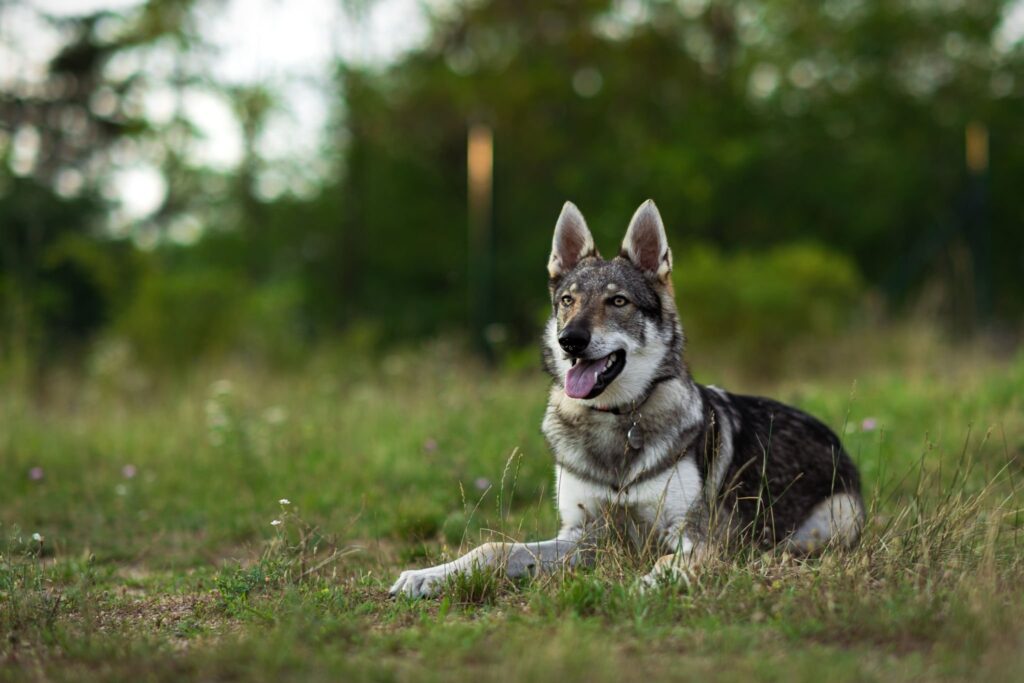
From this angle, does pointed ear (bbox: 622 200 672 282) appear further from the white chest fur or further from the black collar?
the white chest fur

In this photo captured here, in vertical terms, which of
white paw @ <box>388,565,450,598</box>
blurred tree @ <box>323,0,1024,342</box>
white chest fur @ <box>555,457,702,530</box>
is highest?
blurred tree @ <box>323,0,1024,342</box>

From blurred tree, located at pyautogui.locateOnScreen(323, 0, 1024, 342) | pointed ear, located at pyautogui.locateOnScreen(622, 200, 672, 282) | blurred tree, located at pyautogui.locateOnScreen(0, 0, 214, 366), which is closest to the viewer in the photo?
pointed ear, located at pyautogui.locateOnScreen(622, 200, 672, 282)

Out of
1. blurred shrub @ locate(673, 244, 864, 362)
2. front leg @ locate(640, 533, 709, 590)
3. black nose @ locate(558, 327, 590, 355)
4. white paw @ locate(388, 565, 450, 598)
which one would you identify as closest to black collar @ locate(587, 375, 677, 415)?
black nose @ locate(558, 327, 590, 355)

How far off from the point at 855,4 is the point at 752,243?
6.43 meters

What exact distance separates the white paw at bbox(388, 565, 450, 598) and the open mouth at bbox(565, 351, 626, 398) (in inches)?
42.6

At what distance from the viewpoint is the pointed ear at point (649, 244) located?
527 cm

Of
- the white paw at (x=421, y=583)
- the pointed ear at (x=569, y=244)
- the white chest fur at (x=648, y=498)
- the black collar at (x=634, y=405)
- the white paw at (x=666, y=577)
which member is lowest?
the white paw at (x=421, y=583)

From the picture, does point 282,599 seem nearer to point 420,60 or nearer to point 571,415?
point 571,415

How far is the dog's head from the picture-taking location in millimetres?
4918

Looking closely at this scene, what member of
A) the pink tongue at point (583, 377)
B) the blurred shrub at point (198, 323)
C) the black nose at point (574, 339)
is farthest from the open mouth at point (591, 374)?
the blurred shrub at point (198, 323)

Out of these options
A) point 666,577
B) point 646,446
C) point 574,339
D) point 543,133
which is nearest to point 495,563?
point 666,577

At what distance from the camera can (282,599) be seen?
4.39 metres

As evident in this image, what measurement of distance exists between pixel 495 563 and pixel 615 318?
1.36 m

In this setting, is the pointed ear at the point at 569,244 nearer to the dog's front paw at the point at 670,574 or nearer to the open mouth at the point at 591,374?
the open mouth at the point at 591,374
